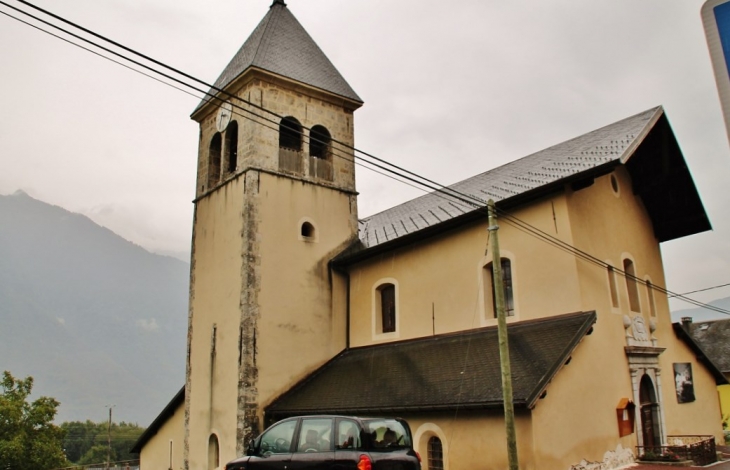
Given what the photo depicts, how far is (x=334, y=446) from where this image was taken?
961 cm

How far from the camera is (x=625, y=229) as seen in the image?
1798 cm

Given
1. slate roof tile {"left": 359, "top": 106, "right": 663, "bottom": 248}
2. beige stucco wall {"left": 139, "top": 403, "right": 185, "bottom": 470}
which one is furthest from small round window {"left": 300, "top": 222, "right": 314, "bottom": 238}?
beige stucco wall {"left": 139, "top": 403, "right": 185, "bottom": 470}

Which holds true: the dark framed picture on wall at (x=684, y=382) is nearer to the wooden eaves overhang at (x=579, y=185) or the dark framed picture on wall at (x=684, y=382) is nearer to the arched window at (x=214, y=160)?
the wooden eaves overhang at (x=579, y=185)

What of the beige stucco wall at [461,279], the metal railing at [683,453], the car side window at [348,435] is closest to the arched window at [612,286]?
the beige stucco wall at [461,279]

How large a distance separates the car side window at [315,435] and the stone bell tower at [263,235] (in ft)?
27.8

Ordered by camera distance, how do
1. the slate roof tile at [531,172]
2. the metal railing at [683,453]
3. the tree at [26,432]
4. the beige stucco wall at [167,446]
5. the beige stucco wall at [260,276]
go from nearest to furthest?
1. the metal railing at [683,453]
2. the slate roof tile at [531,172]
3. the beige stucco wall at [260,276]
4. the beige stucco wall at [167,446]
5. the tree at [26,432]

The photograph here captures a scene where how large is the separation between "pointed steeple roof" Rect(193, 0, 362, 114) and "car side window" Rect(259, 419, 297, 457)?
14.1 m

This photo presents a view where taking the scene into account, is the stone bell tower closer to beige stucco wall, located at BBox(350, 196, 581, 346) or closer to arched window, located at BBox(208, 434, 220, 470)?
arched window, located at BBox(208, 434, 220, 470)

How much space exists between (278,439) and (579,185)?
9.91m

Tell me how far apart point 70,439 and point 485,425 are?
322 feet

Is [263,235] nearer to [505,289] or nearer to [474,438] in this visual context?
[505,289]

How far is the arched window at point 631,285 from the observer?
17438 millimetres

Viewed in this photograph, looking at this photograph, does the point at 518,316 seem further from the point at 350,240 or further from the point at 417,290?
the point at 350,240

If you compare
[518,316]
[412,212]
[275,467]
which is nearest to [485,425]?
[518,316]
